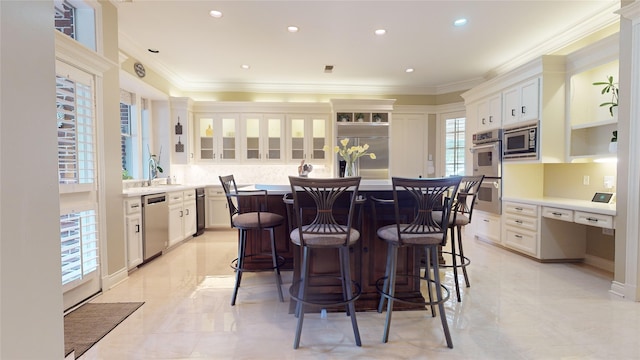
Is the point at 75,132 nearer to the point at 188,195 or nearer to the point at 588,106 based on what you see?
the point at 188,195

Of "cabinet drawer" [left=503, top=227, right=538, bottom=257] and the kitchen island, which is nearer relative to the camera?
the kitchen island

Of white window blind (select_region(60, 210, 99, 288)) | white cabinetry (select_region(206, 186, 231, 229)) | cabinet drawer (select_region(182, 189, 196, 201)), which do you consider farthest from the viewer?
white cabinetry (select_region(206, 186, 231, 229))

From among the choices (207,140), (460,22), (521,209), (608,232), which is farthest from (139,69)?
(608,232)

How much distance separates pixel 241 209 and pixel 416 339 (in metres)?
2.19

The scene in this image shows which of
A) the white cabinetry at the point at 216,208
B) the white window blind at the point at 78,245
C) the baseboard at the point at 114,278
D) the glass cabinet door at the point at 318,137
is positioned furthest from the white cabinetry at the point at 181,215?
the glass cabinet door at the point at 318,137

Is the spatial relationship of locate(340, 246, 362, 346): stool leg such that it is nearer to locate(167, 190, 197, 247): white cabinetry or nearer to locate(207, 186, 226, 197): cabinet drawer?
locate(167, 190, 197, 247): white cabinetry

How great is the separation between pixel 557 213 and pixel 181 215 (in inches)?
202

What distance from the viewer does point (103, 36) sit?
9.63 feet

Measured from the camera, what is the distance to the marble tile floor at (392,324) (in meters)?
1.98

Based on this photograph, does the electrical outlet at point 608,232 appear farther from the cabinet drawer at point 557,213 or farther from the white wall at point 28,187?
the white wall at point 28,187

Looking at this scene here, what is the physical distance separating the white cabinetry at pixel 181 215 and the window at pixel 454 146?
506 centimetres

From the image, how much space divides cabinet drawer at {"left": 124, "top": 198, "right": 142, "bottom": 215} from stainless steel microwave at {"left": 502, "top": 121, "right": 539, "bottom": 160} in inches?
195

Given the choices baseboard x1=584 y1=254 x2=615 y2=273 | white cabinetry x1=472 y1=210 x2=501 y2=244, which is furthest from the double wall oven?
baseboard x1=584 y1=254 x2=615 y2=273

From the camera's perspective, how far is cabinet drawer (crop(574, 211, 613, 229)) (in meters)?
2.94
